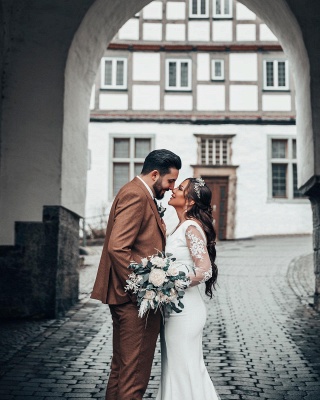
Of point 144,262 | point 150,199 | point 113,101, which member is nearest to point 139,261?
point 144,262

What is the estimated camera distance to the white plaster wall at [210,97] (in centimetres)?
2161

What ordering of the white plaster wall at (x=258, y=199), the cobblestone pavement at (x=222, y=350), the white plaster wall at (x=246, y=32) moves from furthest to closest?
1. the white plaster wall at (x=246, y=32)
2. the white plaster wall at (x=258, y=199)
3. the cobblestone pavement at (x=222, y=350)

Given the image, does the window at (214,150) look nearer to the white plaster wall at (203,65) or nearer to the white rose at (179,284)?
the white plaster wall at (203,65)

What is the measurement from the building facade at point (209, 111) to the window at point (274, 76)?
0.04 meters

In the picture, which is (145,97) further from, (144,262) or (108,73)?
(144,262)

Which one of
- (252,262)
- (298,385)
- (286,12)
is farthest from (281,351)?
(252,262)

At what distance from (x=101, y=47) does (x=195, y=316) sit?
5947 mm

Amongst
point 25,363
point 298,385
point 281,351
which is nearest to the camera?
point 298,385

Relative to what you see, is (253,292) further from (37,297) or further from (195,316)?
(195,316)

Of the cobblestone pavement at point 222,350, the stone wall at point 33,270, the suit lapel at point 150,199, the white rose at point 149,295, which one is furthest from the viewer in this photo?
the stone wall at point 33,270

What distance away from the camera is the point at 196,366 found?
351 cm

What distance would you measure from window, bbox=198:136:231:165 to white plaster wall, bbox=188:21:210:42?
145 inches

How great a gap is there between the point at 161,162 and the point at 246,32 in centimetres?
1950

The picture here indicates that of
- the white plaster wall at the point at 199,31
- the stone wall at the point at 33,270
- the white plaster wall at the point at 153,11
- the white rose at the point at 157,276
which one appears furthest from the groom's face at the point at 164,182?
the white plaster wall at the point at 153,11
